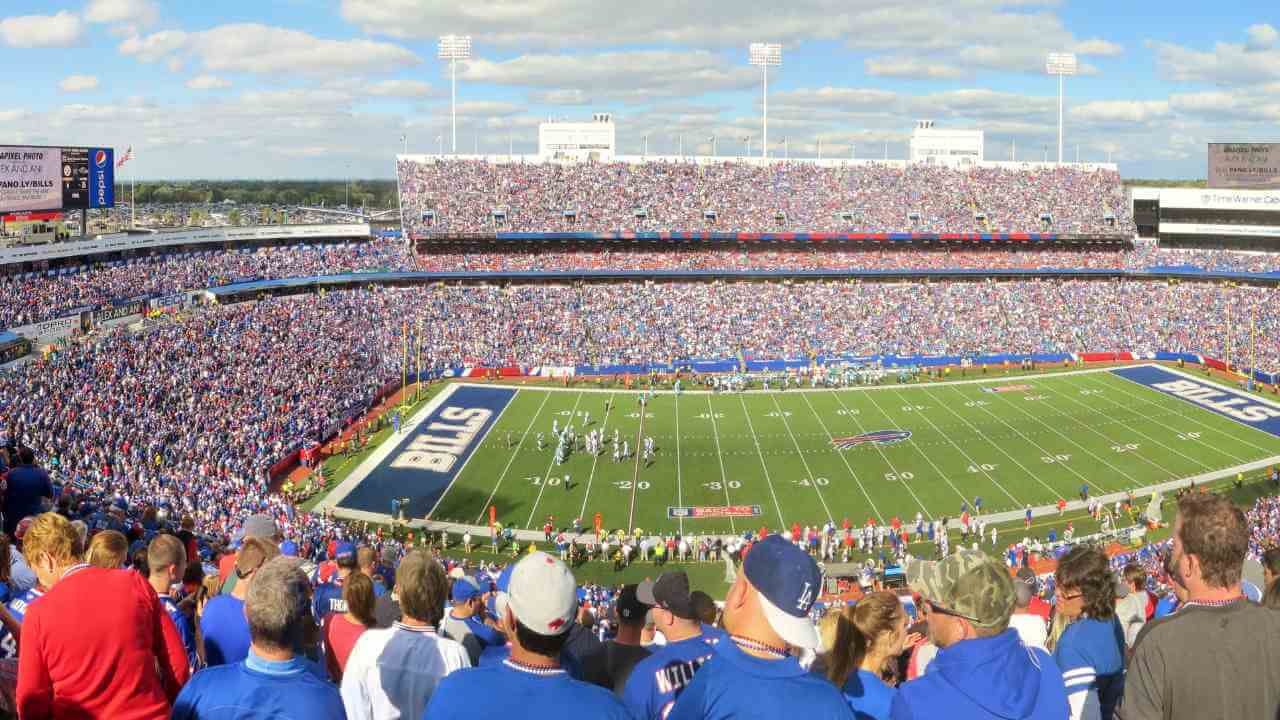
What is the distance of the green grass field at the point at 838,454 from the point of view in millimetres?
32281

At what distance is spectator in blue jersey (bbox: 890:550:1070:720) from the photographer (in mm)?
3848

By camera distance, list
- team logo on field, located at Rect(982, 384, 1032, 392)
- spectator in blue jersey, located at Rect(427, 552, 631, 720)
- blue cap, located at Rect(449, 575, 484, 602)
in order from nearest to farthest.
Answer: spectator in blue jersey, located at Rect(427, 552, 631, 720)
blue cap, located at Rect(449, 575, 484, 602)
team logo on field, located at Rect(982, 384, 1032, 392)

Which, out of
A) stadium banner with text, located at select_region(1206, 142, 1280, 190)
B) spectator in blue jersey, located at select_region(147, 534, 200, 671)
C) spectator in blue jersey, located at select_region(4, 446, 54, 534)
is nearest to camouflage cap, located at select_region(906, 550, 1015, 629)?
spectator in blue jersey, located at select_region(147, 534, 200, 671)

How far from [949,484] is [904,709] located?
31944mm

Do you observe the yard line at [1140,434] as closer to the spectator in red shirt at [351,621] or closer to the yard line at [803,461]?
the yard line at [803,461]

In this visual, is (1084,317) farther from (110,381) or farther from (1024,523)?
(110,381)

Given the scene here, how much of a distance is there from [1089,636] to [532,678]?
318cm

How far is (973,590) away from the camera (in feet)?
12.8

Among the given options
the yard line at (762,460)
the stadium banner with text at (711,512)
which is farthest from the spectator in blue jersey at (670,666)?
the stadium banner with text at (711,512)

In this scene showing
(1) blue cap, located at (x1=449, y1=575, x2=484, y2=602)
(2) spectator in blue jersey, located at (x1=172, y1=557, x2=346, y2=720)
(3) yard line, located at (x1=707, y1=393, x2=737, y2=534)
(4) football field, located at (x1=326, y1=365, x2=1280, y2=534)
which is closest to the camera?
(2) spectator in blue jersey, located at (x1=172, y1=557, x2=346, y2=720)

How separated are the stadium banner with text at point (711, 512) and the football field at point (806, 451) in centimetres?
7

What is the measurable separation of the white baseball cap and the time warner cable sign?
43059 millimetres

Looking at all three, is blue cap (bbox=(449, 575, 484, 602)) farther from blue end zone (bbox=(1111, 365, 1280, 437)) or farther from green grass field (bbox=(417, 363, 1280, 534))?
blue end zone (bbox=(1111, 365, 1280, 437))

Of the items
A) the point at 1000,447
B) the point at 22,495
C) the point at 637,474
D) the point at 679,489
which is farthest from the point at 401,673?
the point at 1000,447
